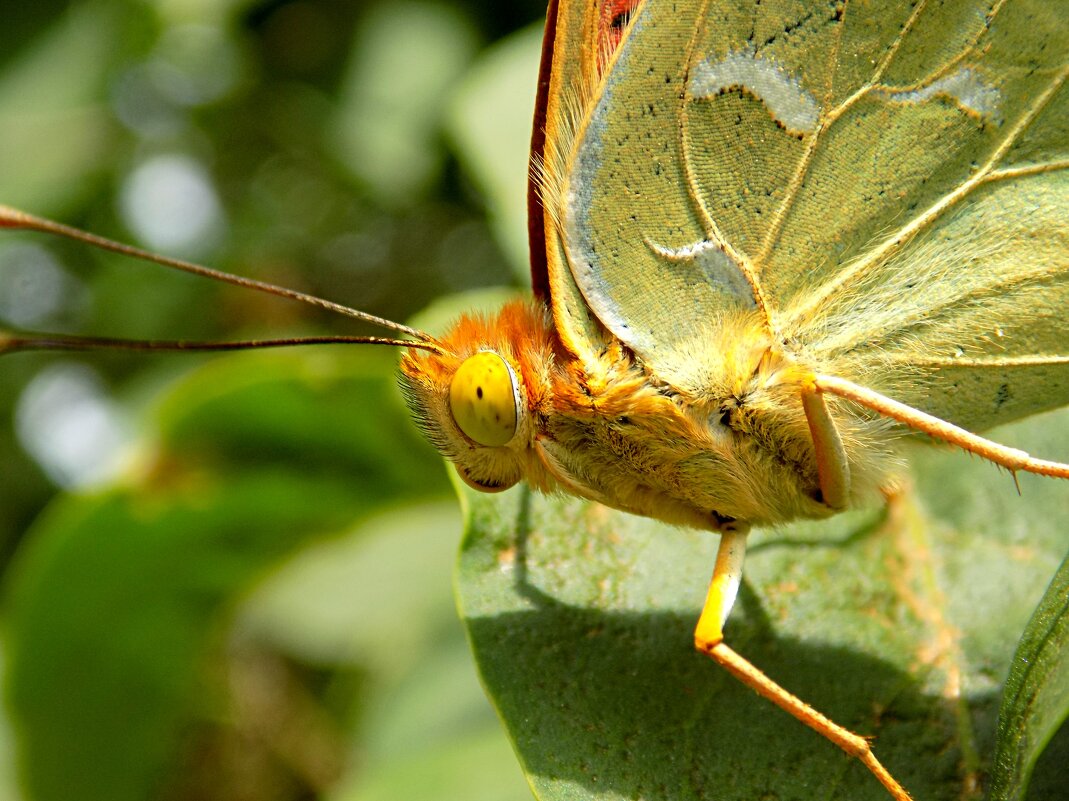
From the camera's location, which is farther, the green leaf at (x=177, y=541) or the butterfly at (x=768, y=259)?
the green leaf at (x=177, y=541)

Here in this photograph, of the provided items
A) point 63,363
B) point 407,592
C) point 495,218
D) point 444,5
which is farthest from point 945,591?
point 63,363

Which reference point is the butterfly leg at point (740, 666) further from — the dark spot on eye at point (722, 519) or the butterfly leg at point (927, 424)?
the butterfly leg at point (927, 424)

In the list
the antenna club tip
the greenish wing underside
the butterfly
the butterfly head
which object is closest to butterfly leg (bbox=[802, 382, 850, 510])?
the butterfly

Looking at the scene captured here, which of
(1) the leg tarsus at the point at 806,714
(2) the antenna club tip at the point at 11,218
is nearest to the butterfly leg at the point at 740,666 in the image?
(1) the leg tarsus at the point at 806,714

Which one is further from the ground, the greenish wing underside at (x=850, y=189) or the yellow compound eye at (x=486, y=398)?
the greenish wing underside at (x=850, y=189)

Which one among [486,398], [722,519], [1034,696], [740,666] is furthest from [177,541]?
[1034,696]

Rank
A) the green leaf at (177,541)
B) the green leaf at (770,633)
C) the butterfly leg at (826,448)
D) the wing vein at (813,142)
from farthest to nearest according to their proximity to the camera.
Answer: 1. the green leaf at (177,541)
2. the wing vein at (813,142)
3. the butterfly leg at (826,448)
4. the green leaf at (770,633)

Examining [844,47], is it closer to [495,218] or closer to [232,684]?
[495,218]
